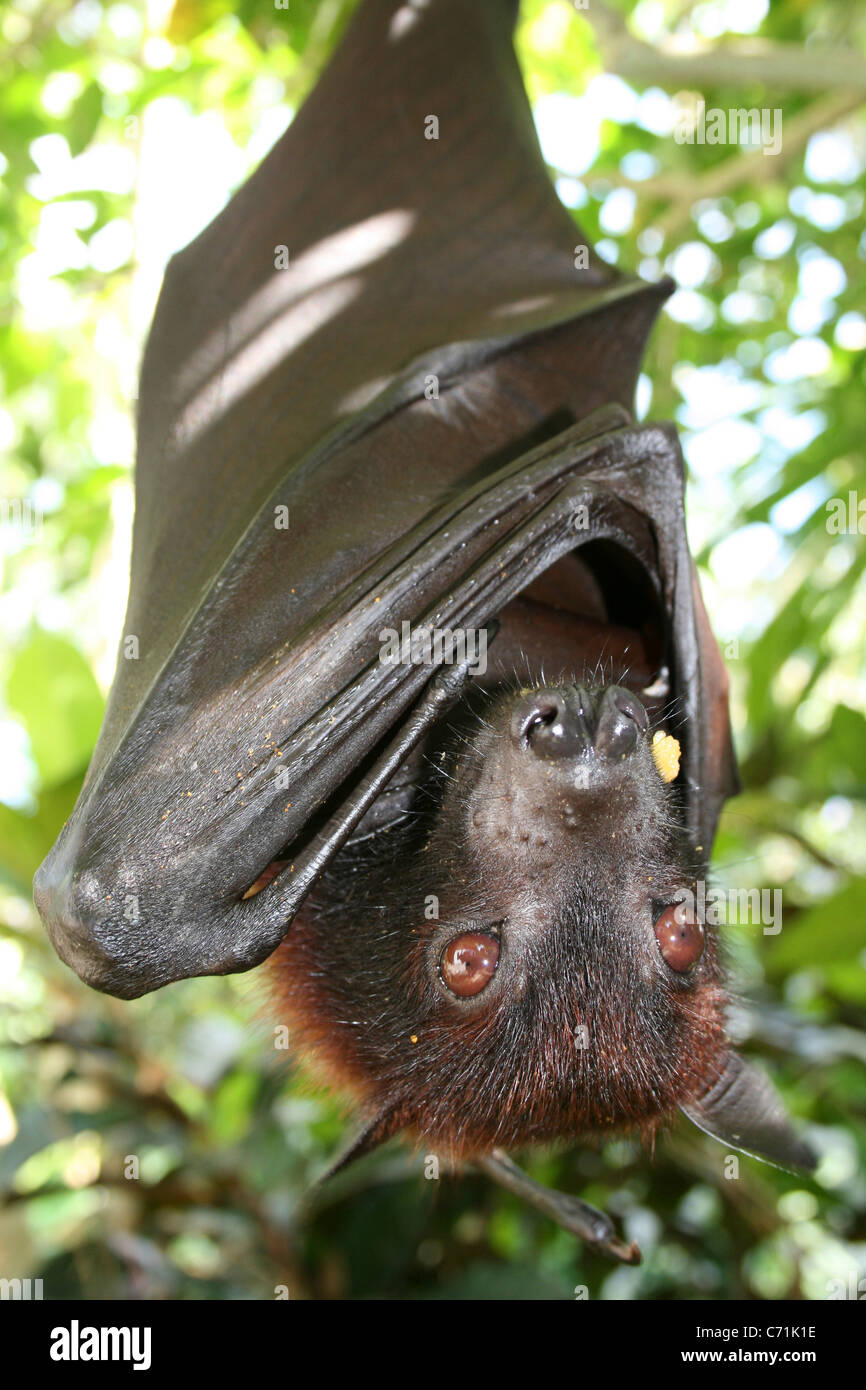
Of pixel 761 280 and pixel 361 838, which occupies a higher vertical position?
pixel 761 280

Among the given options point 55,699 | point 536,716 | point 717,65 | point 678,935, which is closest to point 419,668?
point 536,716

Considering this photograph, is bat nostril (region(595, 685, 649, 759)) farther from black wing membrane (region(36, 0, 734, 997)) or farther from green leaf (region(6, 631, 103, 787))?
green leaf (region(6, 631, 103, 787))

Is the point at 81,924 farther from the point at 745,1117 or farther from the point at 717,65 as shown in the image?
the point at 717,65

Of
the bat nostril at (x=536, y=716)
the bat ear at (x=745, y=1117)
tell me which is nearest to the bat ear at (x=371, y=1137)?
the bat ear at (x=745, y=1117)

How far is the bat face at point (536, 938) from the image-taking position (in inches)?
57.2

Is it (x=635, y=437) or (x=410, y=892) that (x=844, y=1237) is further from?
(x=635, y=437)

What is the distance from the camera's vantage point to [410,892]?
1.67m

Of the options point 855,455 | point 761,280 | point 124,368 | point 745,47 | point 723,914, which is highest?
point 761,280

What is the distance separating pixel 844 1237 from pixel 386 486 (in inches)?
95.1

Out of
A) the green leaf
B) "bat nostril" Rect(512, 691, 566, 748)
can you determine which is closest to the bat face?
"bat nostril" Rect(512, 691, 566, 748)

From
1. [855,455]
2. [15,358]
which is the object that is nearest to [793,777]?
[855,455]

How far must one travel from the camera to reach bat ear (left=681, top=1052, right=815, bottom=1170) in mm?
1675

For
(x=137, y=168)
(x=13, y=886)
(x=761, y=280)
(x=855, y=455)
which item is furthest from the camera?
(x=761, y=280)

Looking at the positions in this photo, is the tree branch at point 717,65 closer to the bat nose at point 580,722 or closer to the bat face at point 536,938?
the bat face at point 536,938
